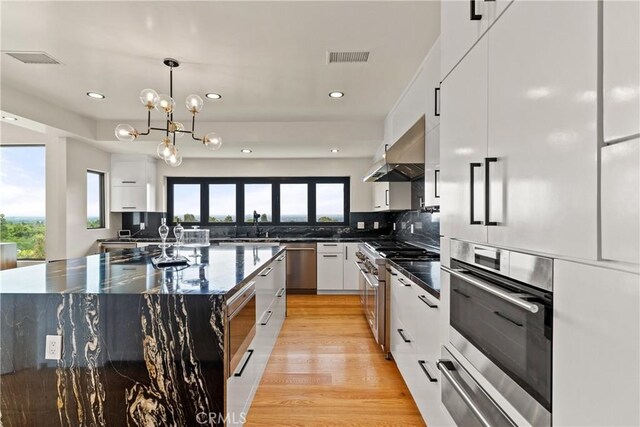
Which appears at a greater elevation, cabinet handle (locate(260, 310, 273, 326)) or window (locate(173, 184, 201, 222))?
window (locate(173, 184, 201, 222))

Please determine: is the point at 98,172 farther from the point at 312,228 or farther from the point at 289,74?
the point at 289,74

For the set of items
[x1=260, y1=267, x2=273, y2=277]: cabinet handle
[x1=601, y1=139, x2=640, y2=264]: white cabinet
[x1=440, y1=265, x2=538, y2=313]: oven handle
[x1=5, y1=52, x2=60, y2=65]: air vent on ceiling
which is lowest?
[x1=260, y1=267, x2=273, y2=277]: cabinet handle

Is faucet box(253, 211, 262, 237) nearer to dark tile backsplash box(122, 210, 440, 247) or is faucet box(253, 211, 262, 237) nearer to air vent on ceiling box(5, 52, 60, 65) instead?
dark tile backsplash box(122, 210, 440, 247)

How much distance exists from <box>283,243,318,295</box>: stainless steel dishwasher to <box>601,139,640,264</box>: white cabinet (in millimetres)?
4639

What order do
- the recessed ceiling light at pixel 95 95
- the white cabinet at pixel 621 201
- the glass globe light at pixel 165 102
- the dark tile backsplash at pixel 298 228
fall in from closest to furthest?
1. the white cabinet at pixel 621 201
2. the glass globe light at pixel 165 102
3. the recessed ceiling light at pixel 95 95
4. the dark tile backsplash at pixel 298 228

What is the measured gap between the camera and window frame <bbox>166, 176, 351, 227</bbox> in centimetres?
586

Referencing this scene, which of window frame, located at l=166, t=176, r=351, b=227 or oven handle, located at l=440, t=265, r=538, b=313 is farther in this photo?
window frame, located at l=166, t=176, r=351, b=227

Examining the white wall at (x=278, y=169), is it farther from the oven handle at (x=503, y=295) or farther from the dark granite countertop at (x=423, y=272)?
the oven handle at (x=503, y=295)

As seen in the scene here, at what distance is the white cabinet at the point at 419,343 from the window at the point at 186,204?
4.46 metres

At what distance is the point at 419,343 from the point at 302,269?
11.2 ft

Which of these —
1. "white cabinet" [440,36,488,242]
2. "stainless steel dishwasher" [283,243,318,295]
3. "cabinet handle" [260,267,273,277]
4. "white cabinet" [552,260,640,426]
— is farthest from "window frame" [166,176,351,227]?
"white cabinet" [552,260,640,426]

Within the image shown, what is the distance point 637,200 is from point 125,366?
5.92 feet

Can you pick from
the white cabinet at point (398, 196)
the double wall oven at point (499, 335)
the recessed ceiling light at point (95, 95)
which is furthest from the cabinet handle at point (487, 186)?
the recessed ceiling light at point (95, 95)

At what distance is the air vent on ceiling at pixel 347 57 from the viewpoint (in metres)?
2.46
